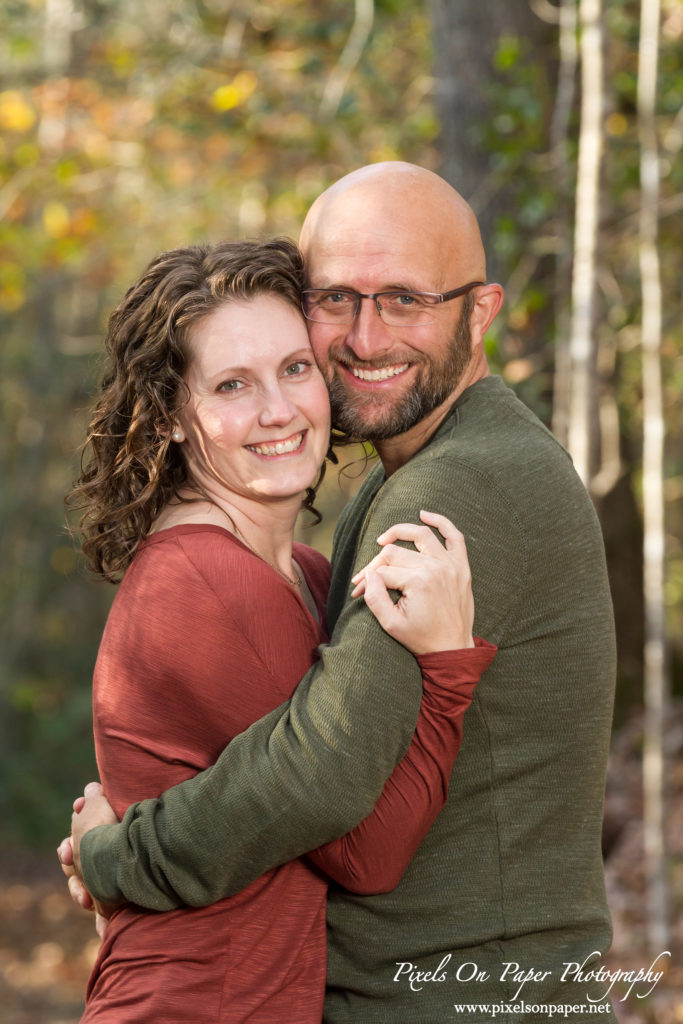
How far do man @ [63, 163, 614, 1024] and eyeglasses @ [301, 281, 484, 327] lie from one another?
29 centimetres

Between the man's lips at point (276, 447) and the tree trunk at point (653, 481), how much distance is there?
9.06 ft

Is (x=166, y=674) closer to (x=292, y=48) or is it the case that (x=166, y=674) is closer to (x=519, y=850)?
(x=519, y=850)

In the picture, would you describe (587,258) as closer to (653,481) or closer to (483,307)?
(653,481)

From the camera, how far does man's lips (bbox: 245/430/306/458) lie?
8.88 ft

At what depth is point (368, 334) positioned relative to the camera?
2785 mm

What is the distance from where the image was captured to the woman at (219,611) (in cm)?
223

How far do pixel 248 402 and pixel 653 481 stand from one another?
2.92 m

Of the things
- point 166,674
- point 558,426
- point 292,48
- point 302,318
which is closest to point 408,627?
point 166,674

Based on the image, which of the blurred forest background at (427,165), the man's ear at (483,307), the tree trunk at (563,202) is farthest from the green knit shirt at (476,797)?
Answer: the tree trunk at (563,202)

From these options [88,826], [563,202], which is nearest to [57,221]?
[563,202]

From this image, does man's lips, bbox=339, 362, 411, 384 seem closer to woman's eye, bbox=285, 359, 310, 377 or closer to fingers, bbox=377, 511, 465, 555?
woman's eye, bbox=285, 359, 310, 377

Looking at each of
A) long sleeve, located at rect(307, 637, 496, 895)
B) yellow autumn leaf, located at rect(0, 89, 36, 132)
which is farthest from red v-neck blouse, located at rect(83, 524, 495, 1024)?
yellow autumn leaf, located at rect(0, 89, 36, 132)

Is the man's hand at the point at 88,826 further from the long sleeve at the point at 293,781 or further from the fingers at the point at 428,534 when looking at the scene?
the fingers at the point at 428,534

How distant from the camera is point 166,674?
233 cm
